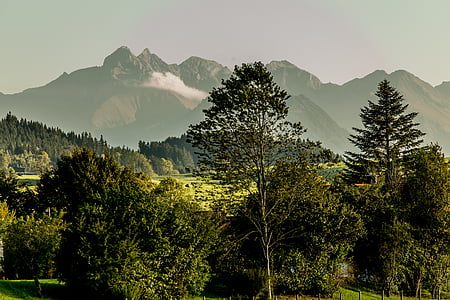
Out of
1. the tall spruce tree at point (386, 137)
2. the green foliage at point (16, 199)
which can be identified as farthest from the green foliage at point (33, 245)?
the tall spruce tree at point (386, 137)

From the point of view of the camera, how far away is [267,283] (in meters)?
26.8

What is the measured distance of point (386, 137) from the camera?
53.9 m

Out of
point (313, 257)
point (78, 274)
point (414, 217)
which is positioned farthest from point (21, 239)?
point (414, 217)

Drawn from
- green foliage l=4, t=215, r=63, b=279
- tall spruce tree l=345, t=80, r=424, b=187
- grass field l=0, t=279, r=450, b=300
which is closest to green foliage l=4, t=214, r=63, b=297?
green foliage l=4, t=215, r=63, b=279

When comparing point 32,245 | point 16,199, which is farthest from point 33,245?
point 16,199

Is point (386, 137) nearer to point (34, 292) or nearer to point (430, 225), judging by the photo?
point (430, 225)

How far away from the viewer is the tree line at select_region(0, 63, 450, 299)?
76.4 feet

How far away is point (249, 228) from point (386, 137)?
30.3 metres

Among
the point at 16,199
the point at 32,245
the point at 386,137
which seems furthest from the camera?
the point at 386,137

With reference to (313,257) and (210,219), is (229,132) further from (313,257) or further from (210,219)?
(313,257)

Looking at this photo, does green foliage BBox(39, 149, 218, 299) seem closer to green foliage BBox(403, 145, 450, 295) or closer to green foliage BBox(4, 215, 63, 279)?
green foliage BBox(4, 215, 63, 279)

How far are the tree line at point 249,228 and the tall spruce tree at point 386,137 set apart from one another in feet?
45.8

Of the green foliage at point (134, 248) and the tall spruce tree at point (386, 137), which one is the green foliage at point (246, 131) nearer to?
the green foliage at point (134, 248)

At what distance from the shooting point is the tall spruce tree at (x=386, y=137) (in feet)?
173
